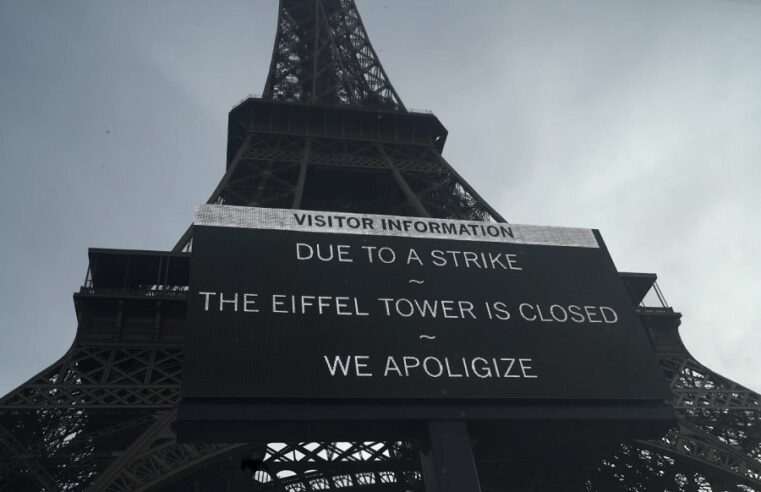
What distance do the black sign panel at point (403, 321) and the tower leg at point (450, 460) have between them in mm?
621

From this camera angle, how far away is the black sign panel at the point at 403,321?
12367mm

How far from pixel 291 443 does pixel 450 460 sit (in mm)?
12100

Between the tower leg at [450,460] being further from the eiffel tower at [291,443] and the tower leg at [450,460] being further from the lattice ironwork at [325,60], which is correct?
the lattice ironwork at [325,60]

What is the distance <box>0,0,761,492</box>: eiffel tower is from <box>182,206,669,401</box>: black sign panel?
190 cm

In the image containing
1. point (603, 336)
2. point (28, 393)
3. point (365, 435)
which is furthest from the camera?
point (28, 393)

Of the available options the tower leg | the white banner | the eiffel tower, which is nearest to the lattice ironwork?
the eiffel tower

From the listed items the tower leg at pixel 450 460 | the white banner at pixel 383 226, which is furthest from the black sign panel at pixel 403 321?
the tower leg at pixel 450 460

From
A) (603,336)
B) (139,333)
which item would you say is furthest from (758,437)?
(139,333)

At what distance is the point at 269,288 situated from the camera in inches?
531

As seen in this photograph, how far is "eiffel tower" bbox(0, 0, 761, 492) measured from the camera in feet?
55.1

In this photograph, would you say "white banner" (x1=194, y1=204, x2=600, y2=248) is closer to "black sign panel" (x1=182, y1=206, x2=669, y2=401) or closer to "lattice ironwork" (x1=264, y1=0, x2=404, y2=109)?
"black sign panel" (x1=182, y1=206, x2=669, y2=401)

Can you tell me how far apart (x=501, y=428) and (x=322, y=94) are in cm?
2547

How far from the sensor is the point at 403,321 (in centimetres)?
1358

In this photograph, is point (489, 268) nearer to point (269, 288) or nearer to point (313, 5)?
point (269, 288)
